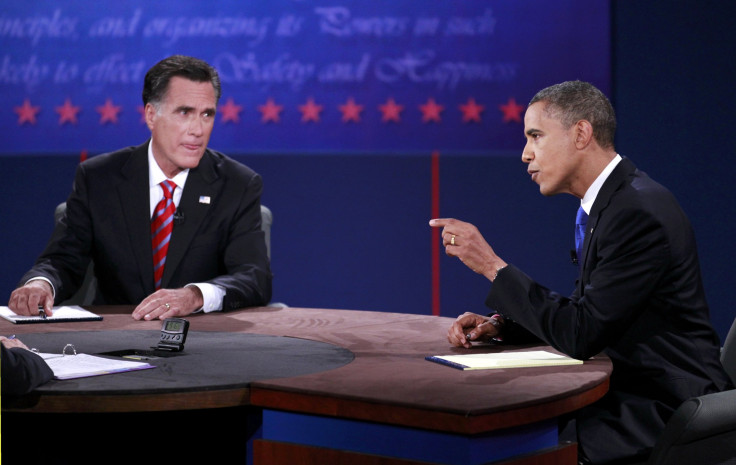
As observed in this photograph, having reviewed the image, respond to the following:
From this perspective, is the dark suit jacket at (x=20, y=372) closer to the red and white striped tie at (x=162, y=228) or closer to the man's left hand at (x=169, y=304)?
the man's left hand at (x=169, y=304)

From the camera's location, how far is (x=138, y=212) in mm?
3344

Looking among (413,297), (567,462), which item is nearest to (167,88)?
(413,297)

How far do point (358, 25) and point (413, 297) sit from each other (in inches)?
48.3

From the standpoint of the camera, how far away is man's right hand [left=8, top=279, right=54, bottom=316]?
9.40 feet

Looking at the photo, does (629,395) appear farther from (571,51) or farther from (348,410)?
(571,51)

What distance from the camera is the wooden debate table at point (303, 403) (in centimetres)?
175

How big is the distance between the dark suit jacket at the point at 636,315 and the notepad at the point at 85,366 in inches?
33.5

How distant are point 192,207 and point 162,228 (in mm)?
124

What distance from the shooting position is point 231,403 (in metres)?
1.88

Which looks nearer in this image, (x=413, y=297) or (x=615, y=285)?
(x=615, y=285)

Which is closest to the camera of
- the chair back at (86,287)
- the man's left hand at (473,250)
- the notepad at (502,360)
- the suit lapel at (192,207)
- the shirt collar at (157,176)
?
the notepad at (502,360)

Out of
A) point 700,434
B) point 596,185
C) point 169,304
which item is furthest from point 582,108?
point 169,304

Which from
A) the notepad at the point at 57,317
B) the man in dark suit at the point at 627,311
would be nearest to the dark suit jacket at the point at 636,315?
the man in dark suit at the point at 627,311

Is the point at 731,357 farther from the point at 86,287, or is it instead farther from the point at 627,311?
the point at 86,287
